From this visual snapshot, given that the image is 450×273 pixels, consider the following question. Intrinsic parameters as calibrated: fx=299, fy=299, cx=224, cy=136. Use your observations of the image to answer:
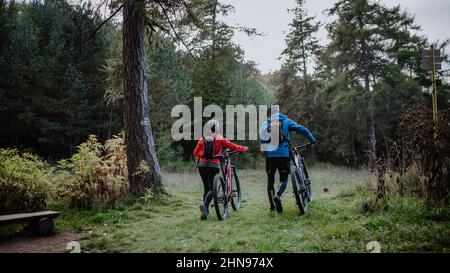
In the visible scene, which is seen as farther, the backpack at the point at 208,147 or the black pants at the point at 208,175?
the black pants at the point at 208,175

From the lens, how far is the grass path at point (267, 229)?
428 centimetres

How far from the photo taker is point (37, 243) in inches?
196

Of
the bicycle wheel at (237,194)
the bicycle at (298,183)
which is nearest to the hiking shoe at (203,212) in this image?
the bicycle wheel at (237,194)

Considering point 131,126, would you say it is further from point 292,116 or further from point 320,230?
point 292,116

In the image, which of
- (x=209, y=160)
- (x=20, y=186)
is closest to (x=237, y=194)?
(x=209, y=160)

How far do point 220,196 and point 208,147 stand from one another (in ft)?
3.43

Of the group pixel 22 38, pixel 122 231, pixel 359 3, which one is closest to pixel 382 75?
pixel 359 3

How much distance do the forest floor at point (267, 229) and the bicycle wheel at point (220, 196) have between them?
6.6 inches

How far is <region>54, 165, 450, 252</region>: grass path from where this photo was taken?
4.28 metres

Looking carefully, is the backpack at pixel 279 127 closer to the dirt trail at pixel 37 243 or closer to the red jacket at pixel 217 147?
the red jacket at pixel 217 147

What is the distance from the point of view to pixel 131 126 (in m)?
7.96

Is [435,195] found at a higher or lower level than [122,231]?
higher
